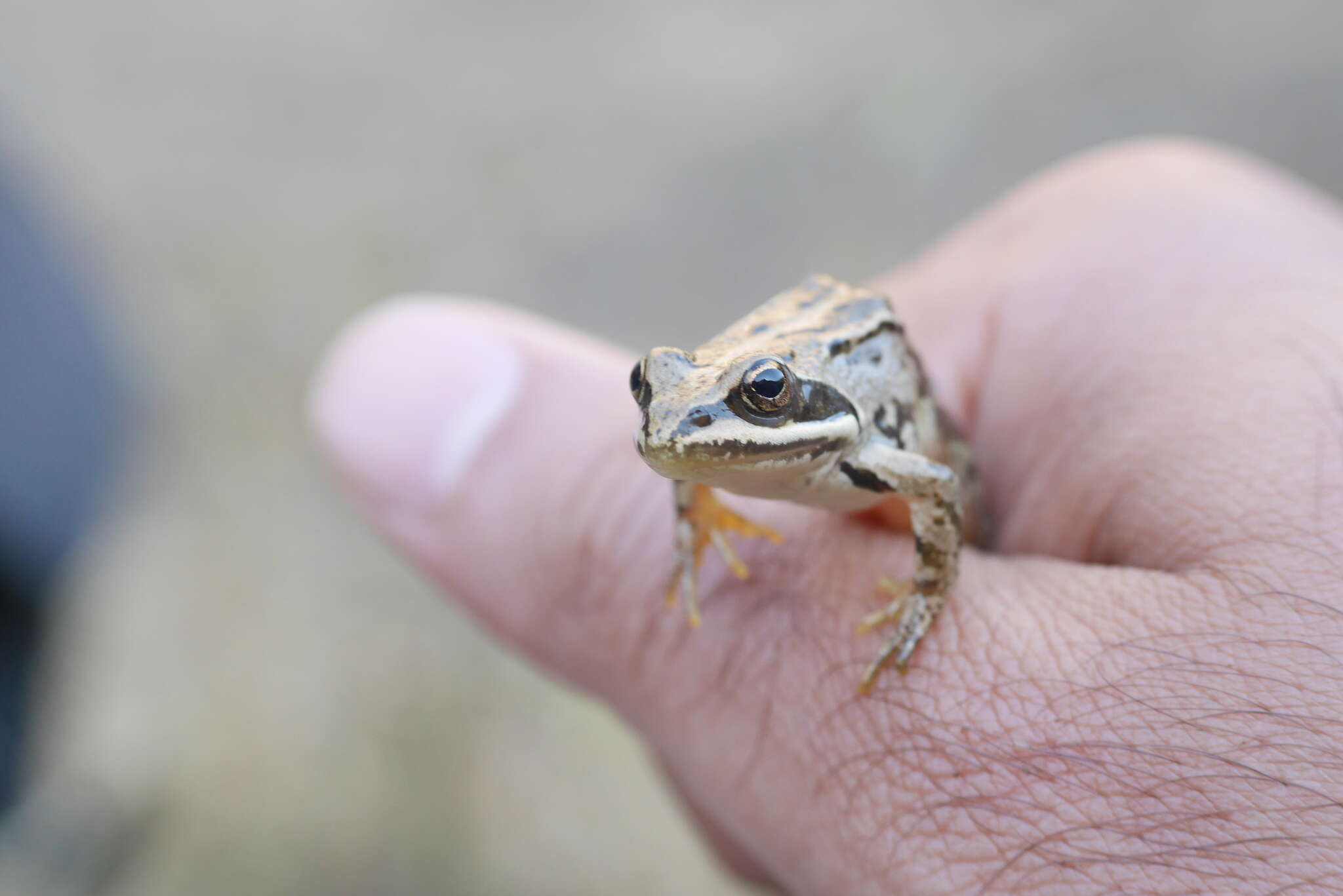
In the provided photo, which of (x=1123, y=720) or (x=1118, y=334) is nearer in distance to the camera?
(x=1123, y=720)

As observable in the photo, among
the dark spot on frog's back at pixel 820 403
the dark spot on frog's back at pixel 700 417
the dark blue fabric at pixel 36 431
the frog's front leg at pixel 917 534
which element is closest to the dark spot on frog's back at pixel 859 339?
the dark spot on frog's back at pixel 820 403

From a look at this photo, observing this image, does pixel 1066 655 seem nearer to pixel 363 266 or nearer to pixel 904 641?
pixel 904 641

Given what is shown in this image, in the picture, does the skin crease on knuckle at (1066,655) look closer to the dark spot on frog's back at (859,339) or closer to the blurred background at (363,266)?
the dark spot on frog's back at (859,339)

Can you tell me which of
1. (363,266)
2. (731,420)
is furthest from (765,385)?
(363,266)

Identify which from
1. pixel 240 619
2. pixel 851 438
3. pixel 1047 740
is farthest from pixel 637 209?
pixel 1047 740

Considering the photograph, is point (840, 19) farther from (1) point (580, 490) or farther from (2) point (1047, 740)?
(2) point (1047, 740)

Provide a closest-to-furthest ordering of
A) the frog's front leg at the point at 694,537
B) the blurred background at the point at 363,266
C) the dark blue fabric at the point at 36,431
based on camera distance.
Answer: the frog's front leg at the point at 694,537 → the dark blue fabric at the point at 36,431 → the blurred background at the point at 363,266

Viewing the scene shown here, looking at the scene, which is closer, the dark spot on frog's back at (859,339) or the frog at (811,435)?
the frog at (811,435)

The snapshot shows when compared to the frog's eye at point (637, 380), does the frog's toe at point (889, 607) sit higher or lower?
Answer: lower
